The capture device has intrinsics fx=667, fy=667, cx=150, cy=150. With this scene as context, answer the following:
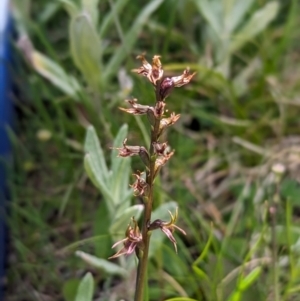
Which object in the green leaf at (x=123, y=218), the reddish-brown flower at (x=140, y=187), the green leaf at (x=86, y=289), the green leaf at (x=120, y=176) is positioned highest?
the reddish-brown flower at (x=140, y=187)

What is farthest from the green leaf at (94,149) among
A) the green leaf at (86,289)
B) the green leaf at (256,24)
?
the green leaf at (256,24)

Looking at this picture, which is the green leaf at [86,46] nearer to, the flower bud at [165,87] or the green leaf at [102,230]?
the green leaf at [102,230]

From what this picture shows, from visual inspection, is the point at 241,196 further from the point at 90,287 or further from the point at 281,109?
the point at 90,287

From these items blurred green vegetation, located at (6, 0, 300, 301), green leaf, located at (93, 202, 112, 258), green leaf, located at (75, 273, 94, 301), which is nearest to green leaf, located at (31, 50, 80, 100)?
blurred green vegetation, located at (6, 0, 300, 301)

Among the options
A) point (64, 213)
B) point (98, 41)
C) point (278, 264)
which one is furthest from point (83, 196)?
point (278, 264)

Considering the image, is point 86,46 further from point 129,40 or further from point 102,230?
point 102,230

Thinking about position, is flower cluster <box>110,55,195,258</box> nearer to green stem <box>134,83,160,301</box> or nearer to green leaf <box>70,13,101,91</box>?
green stem <box>134,83,160,301</box>

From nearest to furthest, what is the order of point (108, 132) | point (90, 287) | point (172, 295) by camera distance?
point (90, 287) < point (172, 295) < point (108, 132)
